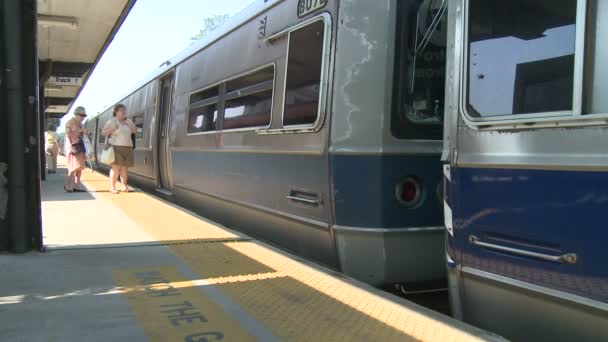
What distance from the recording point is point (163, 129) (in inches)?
369

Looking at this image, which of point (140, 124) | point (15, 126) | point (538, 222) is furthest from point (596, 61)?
point (140, 124)

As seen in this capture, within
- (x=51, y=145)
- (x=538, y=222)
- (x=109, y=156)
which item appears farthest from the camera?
(x=51, y=145)

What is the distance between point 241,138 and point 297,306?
270cm

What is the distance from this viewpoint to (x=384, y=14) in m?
3.49

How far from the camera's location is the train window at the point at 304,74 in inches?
156

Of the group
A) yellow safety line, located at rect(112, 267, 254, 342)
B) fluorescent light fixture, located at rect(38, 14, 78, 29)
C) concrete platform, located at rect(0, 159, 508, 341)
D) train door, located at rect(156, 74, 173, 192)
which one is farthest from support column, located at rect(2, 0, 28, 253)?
fluorescent light fixture, located at rect(38, 14, 78, 29)

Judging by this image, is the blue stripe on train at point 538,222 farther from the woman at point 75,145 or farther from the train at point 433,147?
the woman at point 75,145

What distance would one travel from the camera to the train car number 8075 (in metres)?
3.95

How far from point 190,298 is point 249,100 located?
2.59 meters

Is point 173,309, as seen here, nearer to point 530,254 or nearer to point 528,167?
point 530,254

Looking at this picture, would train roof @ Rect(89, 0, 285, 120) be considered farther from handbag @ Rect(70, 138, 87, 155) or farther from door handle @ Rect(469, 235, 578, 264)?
door handle @ Rect(469, 235, 578, 264)

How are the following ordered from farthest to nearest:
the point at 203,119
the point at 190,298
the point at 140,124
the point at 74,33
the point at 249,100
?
the point at 140,124 < the point at 74,33 < the point at 203,119 < the point at 249,100 < the point at 190,298

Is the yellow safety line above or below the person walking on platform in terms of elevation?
below

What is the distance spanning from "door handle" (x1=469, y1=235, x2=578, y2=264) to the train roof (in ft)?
9.95
